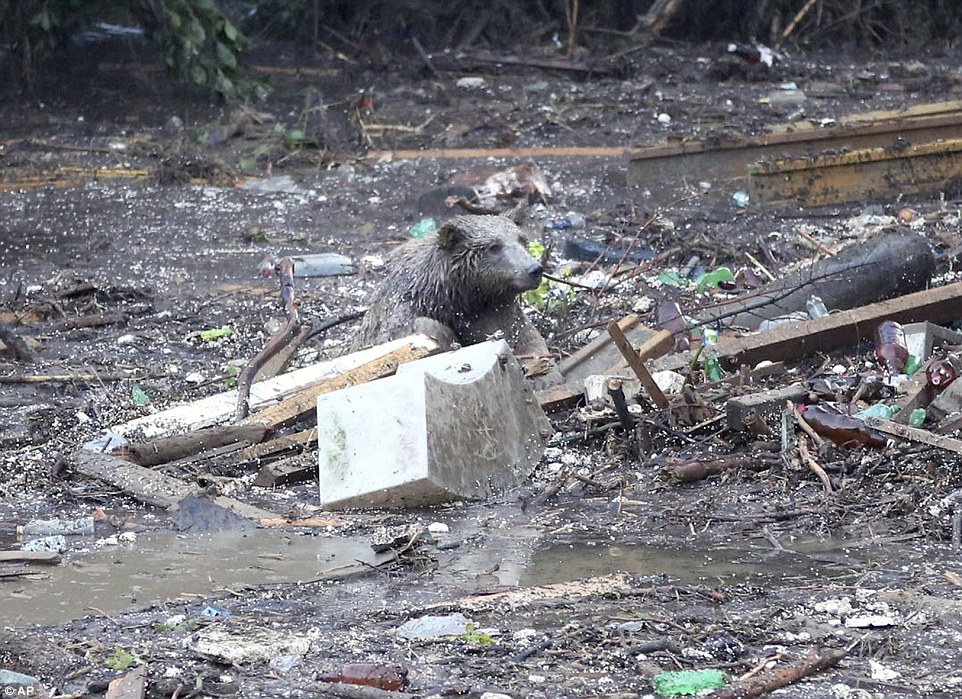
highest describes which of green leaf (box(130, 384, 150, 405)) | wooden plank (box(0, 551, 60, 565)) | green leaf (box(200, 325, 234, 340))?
wooden plank (box(0, 551, 60, 565))

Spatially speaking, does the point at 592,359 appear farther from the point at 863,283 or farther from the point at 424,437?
the point at 424,437

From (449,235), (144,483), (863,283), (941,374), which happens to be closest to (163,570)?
(144,483)

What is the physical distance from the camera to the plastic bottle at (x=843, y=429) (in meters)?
5.88

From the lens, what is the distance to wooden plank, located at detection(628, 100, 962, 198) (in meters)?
11.5

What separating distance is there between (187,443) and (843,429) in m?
3.03

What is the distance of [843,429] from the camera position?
5.96 metres

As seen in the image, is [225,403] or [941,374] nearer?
[941,374]

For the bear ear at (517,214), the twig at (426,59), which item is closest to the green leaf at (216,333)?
the bear ear at (517,214)

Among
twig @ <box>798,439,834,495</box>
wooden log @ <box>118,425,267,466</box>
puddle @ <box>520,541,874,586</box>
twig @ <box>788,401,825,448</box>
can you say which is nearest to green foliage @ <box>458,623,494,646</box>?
puddle @ <box>520,541,874,586</box>

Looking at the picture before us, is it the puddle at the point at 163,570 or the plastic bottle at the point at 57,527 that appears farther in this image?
the plastic bottle at the point at 57,527

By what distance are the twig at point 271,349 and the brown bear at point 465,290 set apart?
0.44 meters

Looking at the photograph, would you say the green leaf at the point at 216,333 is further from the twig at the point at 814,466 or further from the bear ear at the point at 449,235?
the twig at the point at 814,466

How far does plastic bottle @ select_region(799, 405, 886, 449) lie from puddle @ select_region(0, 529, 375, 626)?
6.79 ft

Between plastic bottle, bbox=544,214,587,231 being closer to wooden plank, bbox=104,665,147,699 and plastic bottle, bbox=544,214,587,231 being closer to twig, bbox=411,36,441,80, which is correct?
twig, bbox=411,36,441,80
